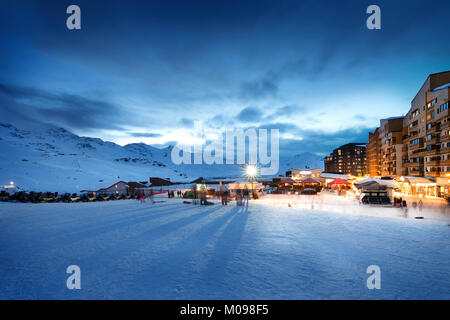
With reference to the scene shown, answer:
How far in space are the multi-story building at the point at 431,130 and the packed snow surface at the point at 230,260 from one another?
85.8ft

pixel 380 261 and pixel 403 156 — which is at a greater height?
pixel 403 156

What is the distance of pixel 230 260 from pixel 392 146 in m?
61.3

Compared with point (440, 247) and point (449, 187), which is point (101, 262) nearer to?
point (440, 247)

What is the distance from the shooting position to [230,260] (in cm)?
823

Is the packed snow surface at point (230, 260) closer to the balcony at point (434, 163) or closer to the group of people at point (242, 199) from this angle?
the group of people at point (242, 199)

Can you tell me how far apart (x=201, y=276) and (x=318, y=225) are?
998 cm

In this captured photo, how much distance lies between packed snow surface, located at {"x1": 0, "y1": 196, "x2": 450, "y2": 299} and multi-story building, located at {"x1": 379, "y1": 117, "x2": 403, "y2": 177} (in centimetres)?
4435

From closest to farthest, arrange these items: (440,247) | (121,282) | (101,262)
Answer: (121,282)
(101,262)
(440,247)

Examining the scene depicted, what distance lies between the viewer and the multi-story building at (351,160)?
12588 centimetres

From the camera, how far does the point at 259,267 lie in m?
7.59

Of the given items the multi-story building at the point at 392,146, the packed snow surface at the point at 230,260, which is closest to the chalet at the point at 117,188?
the packed snow surface at the point at 230,260

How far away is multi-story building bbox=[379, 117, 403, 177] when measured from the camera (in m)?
49.0
